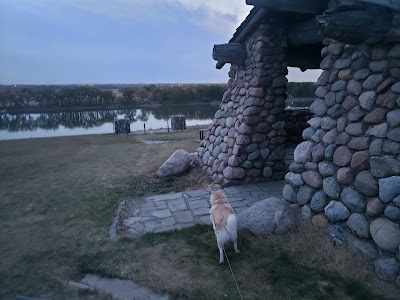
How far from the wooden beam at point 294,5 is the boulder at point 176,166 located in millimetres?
4476

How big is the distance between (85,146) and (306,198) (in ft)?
Result: 35.3

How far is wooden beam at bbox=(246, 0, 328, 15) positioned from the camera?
14.5ft

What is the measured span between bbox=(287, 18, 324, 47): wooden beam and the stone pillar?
19cm

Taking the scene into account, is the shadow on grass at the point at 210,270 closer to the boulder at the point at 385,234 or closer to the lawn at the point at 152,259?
the lawn at the point at 152,259

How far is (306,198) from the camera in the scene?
4.40 meters

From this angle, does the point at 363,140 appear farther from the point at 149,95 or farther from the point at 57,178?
the point at 149,95

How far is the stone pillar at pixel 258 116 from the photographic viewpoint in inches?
246

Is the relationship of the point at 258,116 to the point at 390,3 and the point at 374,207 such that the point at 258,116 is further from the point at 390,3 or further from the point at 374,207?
the point at 390,3

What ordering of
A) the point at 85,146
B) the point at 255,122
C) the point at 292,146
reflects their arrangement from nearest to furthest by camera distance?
the point at 255,122
the point at 292,146
the point at 85,146

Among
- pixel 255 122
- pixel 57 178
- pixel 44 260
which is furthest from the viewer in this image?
pixel 57 178

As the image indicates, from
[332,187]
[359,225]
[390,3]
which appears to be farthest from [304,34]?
[359,225]

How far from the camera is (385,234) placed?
3215mm

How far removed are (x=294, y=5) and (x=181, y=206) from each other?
12.8 feet

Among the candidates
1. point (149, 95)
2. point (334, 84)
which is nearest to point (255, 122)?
point (334, 84)
